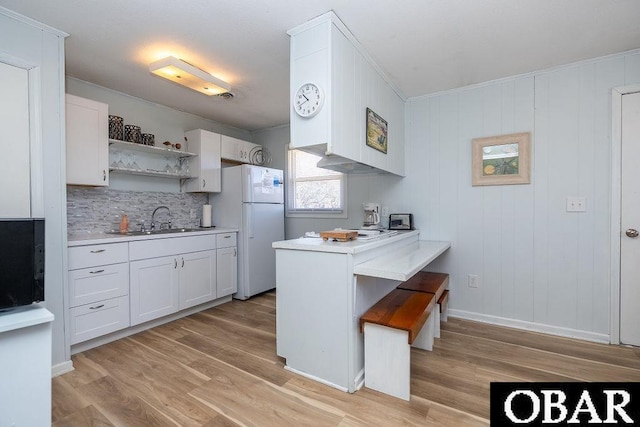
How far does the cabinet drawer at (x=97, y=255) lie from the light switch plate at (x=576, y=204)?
387cm

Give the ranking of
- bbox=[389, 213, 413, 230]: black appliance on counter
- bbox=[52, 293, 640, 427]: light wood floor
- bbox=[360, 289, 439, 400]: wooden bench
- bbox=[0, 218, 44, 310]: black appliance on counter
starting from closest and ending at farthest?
bbox=[0, 218, 44, 310]: black appliance on counter < bbox=[52, 293, 640, 427]: light wood floor < bbox=[360, 289, 439, 400]: wooden bench < bbox=[389, 213, 413, 230]: black appliance on counter

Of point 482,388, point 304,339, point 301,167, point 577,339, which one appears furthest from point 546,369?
point 301,167

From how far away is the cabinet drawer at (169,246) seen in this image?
271 cm

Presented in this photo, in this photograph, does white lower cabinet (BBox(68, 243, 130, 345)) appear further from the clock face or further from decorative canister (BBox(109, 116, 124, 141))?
the clock face

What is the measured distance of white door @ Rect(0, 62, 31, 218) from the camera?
74.5 inches

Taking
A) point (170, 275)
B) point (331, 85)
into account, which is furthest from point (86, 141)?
point (331, 85)

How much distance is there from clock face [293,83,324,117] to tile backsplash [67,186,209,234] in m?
2.34

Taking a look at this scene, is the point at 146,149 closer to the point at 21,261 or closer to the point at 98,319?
the point at 98,319

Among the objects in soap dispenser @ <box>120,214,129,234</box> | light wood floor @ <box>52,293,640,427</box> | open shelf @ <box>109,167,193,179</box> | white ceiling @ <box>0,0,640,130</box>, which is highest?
white ceiling @ <box>0,0,640,130</box>

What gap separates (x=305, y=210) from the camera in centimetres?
428

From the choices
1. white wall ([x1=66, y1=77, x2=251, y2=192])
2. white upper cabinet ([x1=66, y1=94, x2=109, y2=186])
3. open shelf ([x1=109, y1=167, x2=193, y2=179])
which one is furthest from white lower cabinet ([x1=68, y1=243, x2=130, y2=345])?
white wall ([x1=66, y1=77, x2=251, y2=192])

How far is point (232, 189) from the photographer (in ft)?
12.6

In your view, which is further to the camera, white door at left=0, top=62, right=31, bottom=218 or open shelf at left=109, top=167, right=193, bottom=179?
open shelf at left=109, top=167, right=193, bottom=179

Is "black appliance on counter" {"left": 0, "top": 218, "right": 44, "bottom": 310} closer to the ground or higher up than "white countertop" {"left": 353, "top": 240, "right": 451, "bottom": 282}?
higher up
